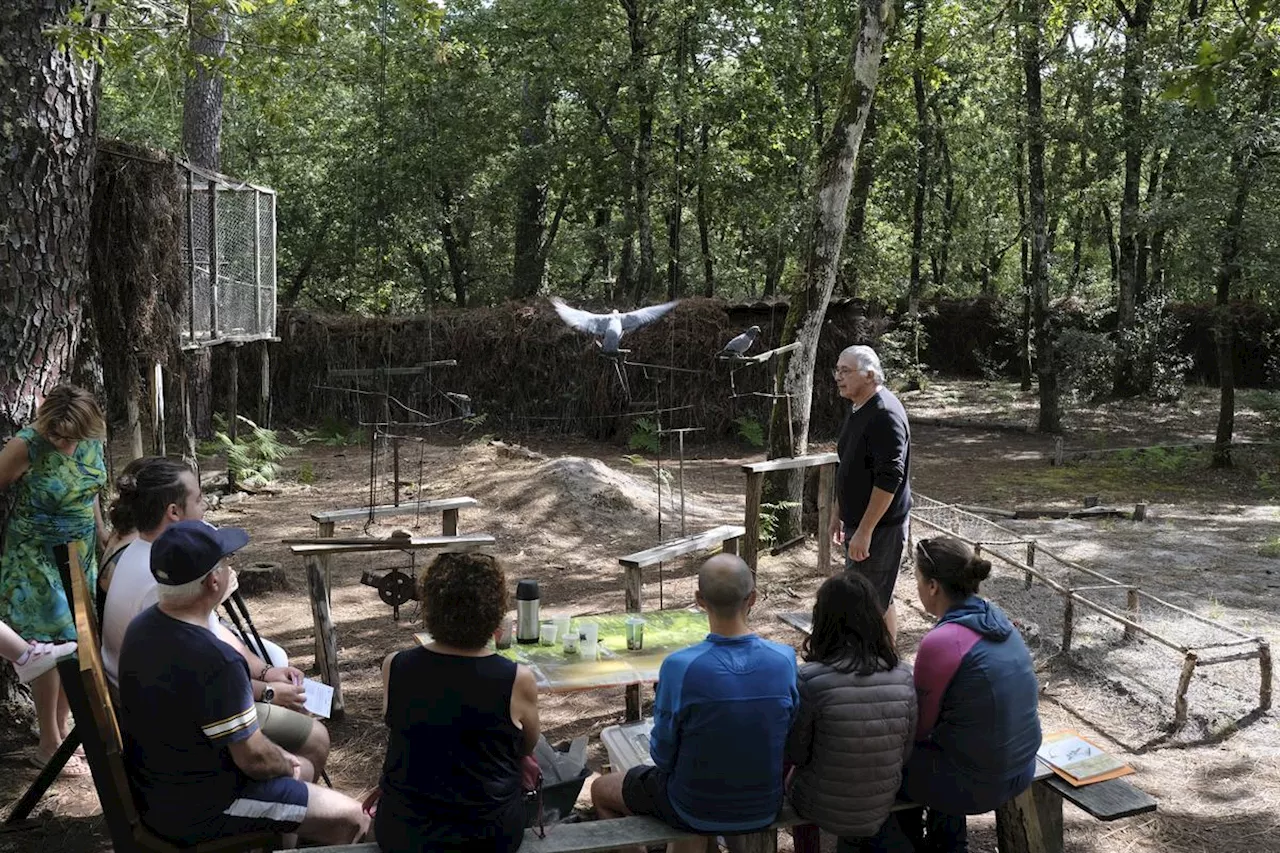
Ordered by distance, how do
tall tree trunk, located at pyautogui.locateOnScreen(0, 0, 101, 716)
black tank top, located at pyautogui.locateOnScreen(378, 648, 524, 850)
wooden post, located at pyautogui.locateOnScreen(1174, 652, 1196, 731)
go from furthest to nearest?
wooden post, located at pyautogui.locateOnScreen(1174, 652, 1196, 731)
tall tree trunk, located at pyautogui.locateOnScreen(0, 0, 101, 716)
black tank top, located at pyautogui.locateOnScreen(378, 648, 524, 850)

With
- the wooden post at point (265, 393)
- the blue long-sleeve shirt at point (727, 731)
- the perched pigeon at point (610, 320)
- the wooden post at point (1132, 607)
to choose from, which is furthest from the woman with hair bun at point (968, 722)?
the wooden post at point (265, 393)

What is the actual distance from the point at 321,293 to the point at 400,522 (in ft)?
51.5

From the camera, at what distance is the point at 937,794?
299 cm

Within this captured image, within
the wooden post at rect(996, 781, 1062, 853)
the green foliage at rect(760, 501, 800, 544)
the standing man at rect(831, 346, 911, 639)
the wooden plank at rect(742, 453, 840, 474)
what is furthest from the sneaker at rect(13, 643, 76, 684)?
the green foliage at rect(760, 501, 800, 544)

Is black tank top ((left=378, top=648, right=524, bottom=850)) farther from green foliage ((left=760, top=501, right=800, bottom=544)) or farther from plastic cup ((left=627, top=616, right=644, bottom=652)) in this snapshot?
green foliage ((left=760, top=501, right=800, bottom=544))

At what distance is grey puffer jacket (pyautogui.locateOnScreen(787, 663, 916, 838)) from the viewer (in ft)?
9.39

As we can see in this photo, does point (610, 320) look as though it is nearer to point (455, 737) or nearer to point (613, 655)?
point (613, 655)

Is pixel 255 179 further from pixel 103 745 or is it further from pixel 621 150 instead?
pixel 103 745

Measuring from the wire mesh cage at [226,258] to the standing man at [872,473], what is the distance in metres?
5.57

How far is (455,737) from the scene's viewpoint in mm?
2670

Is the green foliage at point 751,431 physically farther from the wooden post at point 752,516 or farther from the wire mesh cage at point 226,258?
the wooden post at point 752,516

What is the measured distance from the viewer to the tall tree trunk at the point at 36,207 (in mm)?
4379

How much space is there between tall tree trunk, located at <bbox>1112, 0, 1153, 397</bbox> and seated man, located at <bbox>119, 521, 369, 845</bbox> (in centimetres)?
1370

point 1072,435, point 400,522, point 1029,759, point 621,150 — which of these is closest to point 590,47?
point 621,150
